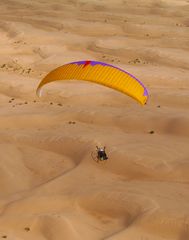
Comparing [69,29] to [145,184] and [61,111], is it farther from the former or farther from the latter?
[145,184]

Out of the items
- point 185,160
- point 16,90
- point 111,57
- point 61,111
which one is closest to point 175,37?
point 111,57

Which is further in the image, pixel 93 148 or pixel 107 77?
pixel 93 148

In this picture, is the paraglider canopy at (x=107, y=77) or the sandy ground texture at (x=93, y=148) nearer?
the sandy ground texture at (x=93, y=148)

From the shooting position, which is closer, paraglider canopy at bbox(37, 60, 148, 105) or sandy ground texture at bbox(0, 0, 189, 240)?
sandy ground texture at bbox(0, 0, 189, 240)

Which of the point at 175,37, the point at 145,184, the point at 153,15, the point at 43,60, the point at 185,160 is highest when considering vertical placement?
the point at 153,15

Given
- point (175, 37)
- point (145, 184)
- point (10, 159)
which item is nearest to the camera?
point (145, 184)

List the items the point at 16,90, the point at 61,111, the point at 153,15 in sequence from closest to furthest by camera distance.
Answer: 1. the point at 61,111
2. the point at 16,90
3. the point at 153,15

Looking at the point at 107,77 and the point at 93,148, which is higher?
the point at 107,77

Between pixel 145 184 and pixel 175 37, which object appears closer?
pixel 145 184
